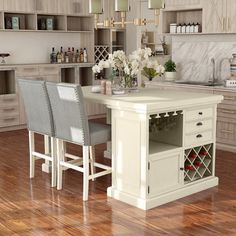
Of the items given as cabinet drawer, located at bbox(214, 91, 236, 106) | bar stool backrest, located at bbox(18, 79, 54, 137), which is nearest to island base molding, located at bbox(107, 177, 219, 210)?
bar stool backrest, located at bbox(18, 79, 54, 137)

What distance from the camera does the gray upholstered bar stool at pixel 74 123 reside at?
151 inches

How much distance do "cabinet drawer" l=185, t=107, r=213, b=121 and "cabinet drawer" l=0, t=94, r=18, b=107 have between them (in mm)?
3802

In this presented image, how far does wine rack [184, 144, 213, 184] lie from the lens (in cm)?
414

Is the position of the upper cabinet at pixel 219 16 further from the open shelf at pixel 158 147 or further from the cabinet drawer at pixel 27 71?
the cabinet drawer at pixel 27 71

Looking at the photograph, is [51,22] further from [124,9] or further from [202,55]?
[124,9]

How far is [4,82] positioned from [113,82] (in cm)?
333

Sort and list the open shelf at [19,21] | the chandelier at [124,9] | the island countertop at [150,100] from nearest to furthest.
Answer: the island countertop at [150,100] → the chandelier at [124,9] → the open shelf at [19,21]

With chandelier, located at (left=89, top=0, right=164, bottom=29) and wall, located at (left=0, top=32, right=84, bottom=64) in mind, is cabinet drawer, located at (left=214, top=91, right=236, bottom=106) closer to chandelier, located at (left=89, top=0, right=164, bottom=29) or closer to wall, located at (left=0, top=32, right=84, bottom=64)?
chandelier, located at (left=89, top=0, right=164, bottom=29)

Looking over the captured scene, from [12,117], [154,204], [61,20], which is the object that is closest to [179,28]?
[61,20]

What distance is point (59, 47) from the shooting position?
26.7 ft

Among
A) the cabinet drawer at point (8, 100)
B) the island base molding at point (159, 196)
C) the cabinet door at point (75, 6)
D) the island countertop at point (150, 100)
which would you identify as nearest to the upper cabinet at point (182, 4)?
the cabinet door at point (75, 6)

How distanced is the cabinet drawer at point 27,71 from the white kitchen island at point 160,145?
3085mm

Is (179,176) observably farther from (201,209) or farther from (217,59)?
(217,59)

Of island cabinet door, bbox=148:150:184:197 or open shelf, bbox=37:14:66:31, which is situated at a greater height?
open shelf, bbox=37:14:66:31
